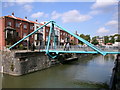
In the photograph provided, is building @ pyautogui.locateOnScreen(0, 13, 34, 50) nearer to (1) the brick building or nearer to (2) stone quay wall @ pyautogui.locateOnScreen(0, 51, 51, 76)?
(1) the brick building

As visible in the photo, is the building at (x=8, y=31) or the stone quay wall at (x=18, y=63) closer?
the stone quay wall at (x=18, y=63)

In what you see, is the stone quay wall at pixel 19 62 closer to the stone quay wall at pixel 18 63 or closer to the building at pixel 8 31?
the stone quay wall at pixel 18 63

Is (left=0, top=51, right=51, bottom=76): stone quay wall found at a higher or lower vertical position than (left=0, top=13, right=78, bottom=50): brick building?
lower

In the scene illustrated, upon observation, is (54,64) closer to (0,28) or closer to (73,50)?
(73,50)

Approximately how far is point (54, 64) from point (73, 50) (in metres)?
5.17

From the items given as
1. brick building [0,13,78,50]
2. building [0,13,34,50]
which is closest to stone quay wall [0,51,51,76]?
brick building [0,13,78,50]

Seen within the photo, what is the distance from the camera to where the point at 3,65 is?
1638 cm

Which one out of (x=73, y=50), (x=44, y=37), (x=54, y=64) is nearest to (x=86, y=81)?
(x=73, y=50)

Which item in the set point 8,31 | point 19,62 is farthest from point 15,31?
point 19,62

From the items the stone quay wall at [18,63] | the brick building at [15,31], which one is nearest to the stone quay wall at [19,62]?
the stone quay wall at [18,63]

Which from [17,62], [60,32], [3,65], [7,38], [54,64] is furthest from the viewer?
[60,32]

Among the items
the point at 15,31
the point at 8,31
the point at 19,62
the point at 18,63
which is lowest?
the point at 18,63

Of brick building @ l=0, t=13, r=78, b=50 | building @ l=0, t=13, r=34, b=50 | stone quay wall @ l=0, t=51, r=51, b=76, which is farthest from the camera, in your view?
brick building @ l=0, t=13, r=78, b=50

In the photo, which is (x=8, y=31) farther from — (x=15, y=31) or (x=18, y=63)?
(x=18, y=63)
